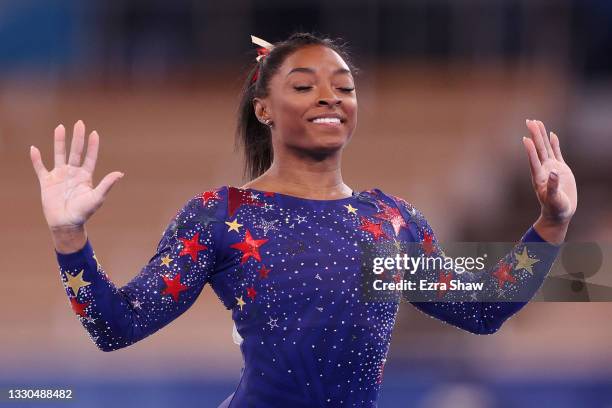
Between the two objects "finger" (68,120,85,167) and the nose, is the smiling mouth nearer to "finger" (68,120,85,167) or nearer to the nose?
the nose

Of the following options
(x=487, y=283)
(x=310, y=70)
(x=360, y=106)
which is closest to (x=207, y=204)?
(x=310, y=70)

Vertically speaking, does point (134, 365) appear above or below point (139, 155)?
below

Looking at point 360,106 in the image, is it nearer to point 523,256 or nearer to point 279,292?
point 523,256

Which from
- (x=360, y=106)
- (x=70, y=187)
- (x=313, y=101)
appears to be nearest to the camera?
(x=70, y=187)

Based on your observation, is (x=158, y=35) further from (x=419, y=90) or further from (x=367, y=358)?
(x=367, y=358)

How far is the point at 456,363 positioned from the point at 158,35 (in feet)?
7.54

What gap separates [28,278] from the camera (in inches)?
185

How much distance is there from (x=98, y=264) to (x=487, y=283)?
2.26ft

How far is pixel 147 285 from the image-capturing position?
1579 millimetres

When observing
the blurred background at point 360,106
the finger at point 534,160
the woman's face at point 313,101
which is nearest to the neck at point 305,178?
the woman's face at point 313,101

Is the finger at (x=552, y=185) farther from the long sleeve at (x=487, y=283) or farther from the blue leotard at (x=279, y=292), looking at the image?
the blue leotard at (x=279, y=292)

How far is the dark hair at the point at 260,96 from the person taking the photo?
5.95 ft

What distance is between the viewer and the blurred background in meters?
4.72

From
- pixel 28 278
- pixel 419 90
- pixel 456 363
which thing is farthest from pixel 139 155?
pixel 456 363
